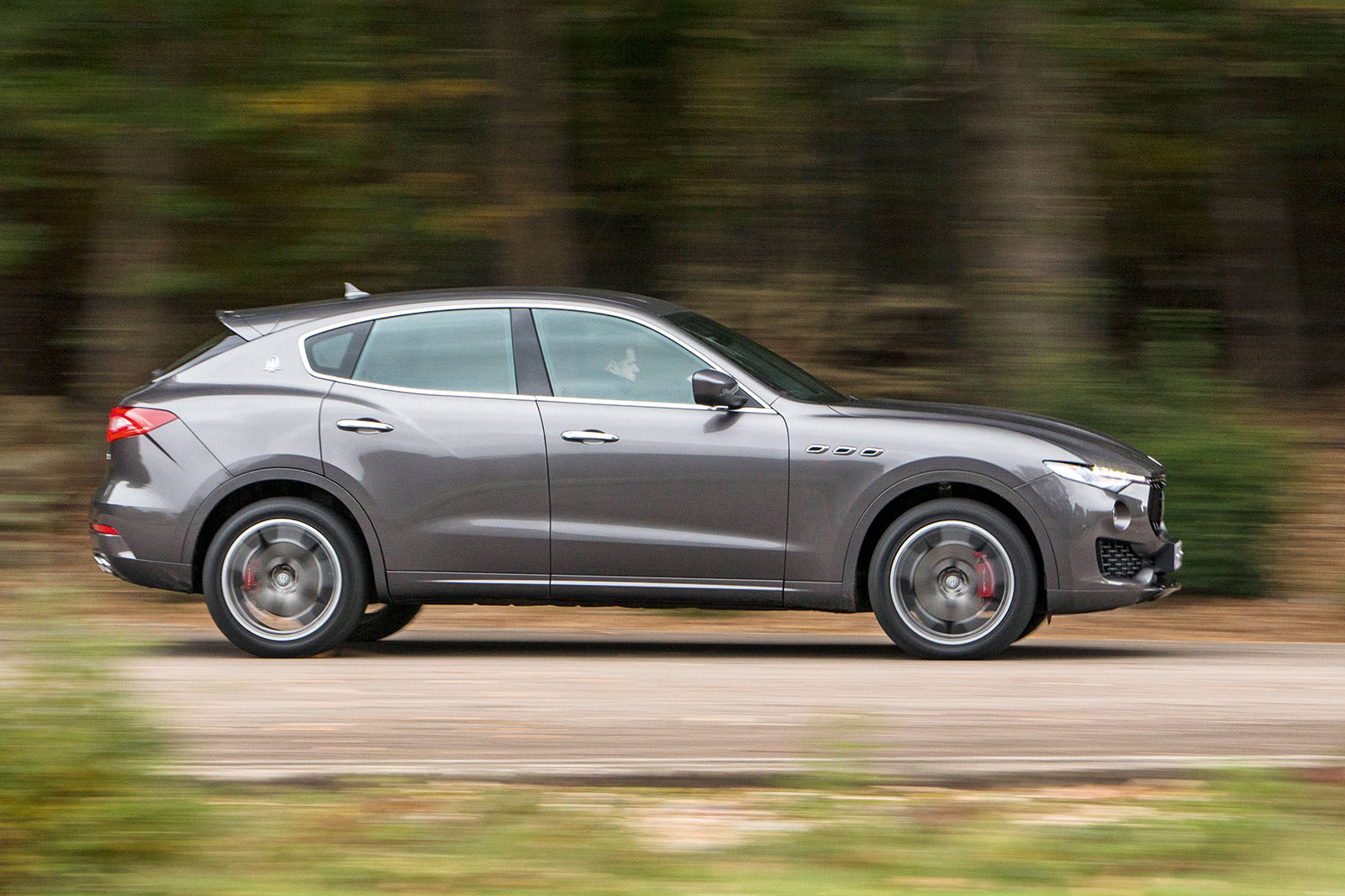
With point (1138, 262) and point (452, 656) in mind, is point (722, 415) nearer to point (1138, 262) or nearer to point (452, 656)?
point (452, 656)

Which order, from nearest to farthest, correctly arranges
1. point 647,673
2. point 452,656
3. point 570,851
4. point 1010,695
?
point 570,851, point 1010,695, point 647,673, point 452,656

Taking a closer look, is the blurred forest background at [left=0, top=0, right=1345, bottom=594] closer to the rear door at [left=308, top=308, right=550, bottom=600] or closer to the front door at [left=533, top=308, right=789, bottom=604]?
the front door at [left=533, top=308, right=789, bottom=604]

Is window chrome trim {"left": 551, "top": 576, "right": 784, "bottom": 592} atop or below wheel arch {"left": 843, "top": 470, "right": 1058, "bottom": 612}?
below

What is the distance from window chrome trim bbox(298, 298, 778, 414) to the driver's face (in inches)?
5.1

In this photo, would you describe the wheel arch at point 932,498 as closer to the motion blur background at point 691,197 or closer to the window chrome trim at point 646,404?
the motion blur background at point 691,197

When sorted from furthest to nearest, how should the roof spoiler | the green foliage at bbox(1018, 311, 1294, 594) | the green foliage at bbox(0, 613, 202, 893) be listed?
the green foliage at bbox(1018, 311, 1294, 594)
the roof spoiler
the green foliage at bbox(0, 613, 202, 893)

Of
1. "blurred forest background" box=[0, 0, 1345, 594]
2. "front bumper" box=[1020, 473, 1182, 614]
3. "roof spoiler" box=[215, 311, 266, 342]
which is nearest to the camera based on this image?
"front bumper" box=[1020, 473, 1182, 614]

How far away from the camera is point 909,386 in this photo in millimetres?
12500

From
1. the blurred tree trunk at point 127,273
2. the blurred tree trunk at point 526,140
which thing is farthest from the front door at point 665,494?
the blurred tree trunk at point 127,273

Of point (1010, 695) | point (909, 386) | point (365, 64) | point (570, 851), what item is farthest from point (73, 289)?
point (570, 851)

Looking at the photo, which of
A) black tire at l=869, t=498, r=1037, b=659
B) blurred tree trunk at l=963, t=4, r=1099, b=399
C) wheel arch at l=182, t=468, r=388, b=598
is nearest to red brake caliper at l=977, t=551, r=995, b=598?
black tire at l=869, t=498, r=1037, b=659

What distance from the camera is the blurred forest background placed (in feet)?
36.4

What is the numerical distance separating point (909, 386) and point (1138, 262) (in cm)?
685

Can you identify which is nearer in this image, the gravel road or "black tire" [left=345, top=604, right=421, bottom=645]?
the gravel road
